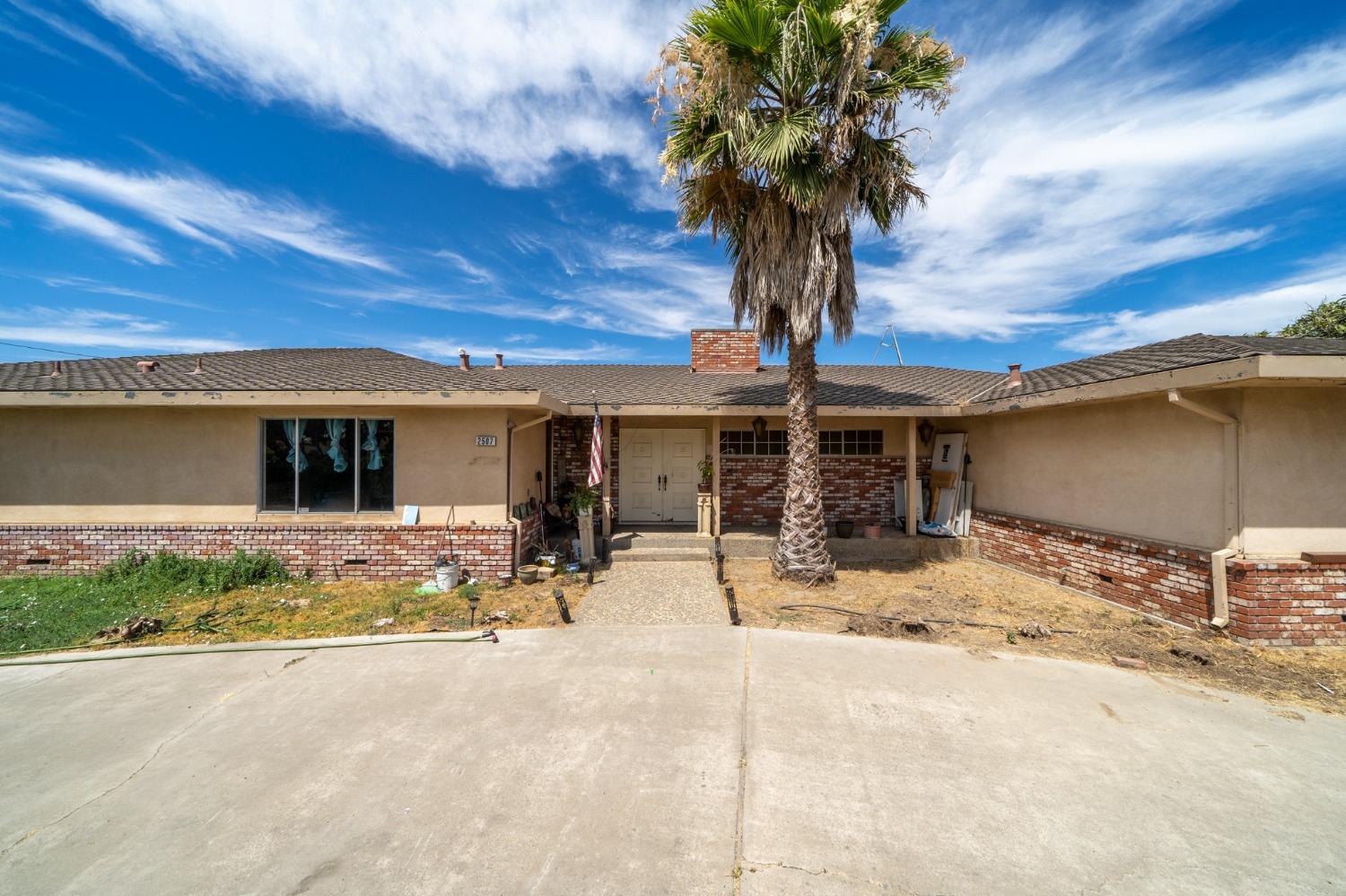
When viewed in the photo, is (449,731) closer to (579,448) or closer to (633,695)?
(633,695)

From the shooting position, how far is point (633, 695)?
426 centimetres

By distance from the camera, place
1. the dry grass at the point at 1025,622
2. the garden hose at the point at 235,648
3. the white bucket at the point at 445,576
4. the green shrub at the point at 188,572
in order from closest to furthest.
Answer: the dry grass at the point at 1025,622 → the garden hose at the point at 235,648 → the green shrub at the point at 188,572 → the white bucket at the point at 445,576

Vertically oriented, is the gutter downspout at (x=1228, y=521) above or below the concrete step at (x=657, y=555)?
above

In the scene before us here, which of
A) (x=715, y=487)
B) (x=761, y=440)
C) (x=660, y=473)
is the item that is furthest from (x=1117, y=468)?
(x=660, y=473)

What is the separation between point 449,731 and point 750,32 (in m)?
8.45

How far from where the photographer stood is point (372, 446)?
7824mm

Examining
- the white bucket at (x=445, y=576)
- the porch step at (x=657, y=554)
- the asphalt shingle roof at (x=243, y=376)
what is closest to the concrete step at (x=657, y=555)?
→ the porch step at (x=657, y=554)

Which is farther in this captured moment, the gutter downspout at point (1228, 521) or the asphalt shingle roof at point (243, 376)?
the asphalt shingle roof at point (243, 376)

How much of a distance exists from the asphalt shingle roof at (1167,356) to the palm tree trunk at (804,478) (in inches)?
141

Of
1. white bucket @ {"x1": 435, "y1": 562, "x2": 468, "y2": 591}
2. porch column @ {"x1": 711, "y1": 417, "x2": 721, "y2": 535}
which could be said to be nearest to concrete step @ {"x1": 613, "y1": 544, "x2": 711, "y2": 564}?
porch column @ {"x1": 711, "y1": 417, "x2": 721, "y2": 535}

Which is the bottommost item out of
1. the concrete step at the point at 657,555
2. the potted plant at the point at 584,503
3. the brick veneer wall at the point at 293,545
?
the concrete step at the point at 657,555

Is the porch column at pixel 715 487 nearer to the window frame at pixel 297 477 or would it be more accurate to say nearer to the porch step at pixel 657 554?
the porch step at pixel 657 554

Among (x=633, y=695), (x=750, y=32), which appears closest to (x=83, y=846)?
(x=633, y=695)

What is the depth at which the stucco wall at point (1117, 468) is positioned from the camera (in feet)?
19.5
